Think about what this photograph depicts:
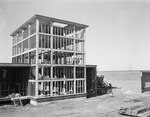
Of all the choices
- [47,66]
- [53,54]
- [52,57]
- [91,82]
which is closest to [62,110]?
[47,66]

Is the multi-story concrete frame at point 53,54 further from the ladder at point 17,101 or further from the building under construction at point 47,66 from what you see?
the ladder at point 17,101

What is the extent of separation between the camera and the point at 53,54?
27016 mm

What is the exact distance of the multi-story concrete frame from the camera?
23.9 m

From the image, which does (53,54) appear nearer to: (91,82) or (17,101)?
(17,101)

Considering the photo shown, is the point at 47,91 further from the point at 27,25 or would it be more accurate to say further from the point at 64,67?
the point at 27,25

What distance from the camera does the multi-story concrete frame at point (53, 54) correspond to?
23.9 metres

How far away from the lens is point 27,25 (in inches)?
1088

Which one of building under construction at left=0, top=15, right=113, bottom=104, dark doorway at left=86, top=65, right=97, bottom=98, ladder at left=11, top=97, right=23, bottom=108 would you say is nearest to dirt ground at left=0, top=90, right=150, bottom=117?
ladder at left=11, top=97, right=23, bottom=108

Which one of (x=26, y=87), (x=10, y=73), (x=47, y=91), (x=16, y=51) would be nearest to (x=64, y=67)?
(x=47, y=91)

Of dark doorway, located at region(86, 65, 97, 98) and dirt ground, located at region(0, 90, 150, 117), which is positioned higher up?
dark doorway, located at region(86, 65, 97, 98)

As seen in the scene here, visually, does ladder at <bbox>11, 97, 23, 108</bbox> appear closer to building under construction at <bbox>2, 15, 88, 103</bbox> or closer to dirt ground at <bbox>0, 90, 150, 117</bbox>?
dirt ground at <bbox>0, 90, 150, 117</bbox>

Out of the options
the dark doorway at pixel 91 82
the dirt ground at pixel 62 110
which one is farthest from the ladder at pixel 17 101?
the dark doorway at pixel 91 82

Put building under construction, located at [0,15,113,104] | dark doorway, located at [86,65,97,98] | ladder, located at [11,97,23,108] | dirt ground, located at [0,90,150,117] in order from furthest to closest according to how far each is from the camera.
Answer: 1. dark doorway, located at [86,65,97,98]
2. building under construction, located at [0,15,113,104]
3. ladder, located at [11,97,23,108]
4. dirt ground, located at [0,90,150,117]

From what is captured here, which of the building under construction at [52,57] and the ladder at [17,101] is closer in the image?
the ladder at [17,101]
